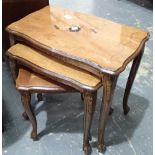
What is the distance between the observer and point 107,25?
147 centimetres

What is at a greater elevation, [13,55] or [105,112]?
[13,55]

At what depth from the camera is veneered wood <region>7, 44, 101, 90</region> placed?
4.00 ft

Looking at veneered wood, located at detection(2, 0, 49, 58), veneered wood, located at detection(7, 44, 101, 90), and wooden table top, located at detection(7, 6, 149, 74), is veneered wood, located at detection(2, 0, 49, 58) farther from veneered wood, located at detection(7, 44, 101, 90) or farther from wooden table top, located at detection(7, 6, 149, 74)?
veneered wood, located at detection(7, 44, 101, 90)

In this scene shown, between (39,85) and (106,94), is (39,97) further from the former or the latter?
(106,94)

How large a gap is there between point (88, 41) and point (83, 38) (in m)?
0.04

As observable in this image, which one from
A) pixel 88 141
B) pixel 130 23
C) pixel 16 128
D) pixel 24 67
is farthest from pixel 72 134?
pixel 130 23

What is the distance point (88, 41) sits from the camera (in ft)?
4.36

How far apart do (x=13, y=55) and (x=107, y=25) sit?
52 centimetres

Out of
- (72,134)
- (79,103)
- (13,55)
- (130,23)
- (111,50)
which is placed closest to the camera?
(111,50)

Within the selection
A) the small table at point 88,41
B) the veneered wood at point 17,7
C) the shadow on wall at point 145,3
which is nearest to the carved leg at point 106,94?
the small table at point 88,41

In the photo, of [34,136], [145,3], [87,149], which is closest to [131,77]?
[87,149]

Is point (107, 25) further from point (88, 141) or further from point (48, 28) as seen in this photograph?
point (88, 141)

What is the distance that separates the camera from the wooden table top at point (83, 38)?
1.21 metres

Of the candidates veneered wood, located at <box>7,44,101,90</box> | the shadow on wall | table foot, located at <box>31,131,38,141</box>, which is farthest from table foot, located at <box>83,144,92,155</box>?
the shadow on wall
